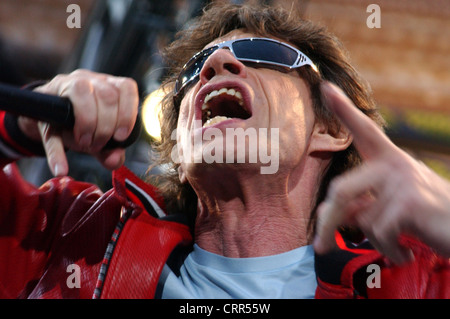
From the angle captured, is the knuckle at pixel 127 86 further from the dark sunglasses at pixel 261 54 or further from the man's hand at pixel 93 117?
the dark sunglasses at pixel 261 54

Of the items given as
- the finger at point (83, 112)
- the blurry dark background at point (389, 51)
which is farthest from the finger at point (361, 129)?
the blurry dark background at point (389, 51)

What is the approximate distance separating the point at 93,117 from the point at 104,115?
3 centimetres

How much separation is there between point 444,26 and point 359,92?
416 centimetres

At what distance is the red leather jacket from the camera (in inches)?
44.5

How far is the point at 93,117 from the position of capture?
1.01 meters

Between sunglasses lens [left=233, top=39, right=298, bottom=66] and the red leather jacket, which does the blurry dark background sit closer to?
the red leather jacket

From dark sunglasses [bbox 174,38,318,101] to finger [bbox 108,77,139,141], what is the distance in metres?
0.44

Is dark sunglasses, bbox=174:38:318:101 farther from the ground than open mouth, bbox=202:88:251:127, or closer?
farther from the ground

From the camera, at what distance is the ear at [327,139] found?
56.9 inches

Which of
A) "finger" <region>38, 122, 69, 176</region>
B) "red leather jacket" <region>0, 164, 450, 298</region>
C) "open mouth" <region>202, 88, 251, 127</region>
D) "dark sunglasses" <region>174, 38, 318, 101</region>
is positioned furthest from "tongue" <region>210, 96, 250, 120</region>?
"finger" <region>38, 122, 69, 176</region>

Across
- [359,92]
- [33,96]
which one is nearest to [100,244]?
[33,96]

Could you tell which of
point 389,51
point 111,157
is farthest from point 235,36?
point 389,51

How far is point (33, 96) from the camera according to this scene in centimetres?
96
